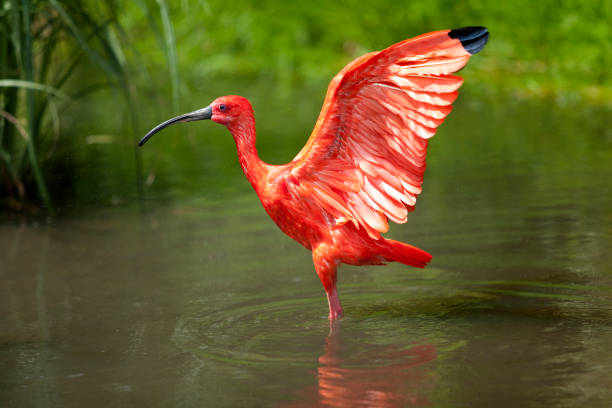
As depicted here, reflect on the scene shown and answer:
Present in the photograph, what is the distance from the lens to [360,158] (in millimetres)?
4469

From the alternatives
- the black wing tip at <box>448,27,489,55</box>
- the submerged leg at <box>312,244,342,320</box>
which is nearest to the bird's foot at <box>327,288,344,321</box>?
the submerged leg at <box>312,244,342,320</box>

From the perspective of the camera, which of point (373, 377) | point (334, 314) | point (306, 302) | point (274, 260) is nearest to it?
point (373, 377)

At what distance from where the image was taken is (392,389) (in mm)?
3752

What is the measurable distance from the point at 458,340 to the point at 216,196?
3.74 meters

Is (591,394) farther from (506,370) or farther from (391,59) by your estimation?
(391,59)

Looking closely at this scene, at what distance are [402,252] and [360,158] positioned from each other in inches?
17.6

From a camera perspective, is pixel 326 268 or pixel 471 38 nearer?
pixel 471 38

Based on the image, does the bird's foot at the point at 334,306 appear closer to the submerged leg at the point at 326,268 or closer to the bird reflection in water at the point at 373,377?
the submerged leg at the point at 326,268

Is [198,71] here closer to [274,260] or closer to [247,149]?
[274,260]

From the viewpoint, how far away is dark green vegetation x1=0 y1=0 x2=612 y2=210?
672 cm

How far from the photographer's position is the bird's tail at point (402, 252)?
450 centimetres

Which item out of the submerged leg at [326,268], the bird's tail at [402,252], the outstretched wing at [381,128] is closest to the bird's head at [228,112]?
the outstretched wing at [381,128]

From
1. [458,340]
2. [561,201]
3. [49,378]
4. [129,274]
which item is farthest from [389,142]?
[561,201]

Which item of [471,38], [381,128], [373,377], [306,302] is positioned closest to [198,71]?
[306,302]
